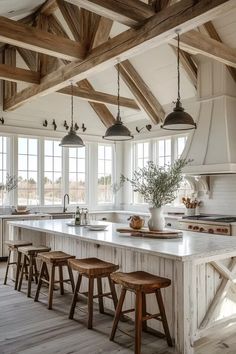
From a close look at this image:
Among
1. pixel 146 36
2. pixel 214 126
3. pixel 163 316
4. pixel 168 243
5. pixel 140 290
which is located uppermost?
pixel 146 36

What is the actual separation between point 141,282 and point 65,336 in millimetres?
963

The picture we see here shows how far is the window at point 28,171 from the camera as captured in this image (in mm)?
7574

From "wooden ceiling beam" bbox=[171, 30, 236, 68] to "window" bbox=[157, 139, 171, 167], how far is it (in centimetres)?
279

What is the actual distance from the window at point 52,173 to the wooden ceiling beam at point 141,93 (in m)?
2.13

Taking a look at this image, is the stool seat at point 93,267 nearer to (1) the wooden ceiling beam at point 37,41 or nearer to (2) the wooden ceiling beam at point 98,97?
(1) the wooden ceiling beam at point 37,41

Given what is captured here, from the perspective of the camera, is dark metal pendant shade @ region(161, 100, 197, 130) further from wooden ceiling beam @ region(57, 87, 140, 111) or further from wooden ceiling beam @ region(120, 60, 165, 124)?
wooden ceiling beam @ region(120, 60, 165, 124)

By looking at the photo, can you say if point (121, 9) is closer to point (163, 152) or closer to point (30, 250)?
point (30, 250)

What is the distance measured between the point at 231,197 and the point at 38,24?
187 inches

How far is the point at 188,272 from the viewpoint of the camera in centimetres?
289

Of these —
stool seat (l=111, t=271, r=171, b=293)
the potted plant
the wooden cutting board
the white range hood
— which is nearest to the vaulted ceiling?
the white range hood

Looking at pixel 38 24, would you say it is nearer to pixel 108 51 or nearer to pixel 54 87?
pixel 54 87

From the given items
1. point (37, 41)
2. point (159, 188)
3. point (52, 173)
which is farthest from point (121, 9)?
point (52, 173)

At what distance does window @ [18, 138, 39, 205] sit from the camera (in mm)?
7574

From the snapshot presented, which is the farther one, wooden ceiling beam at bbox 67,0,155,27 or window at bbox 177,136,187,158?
window at bbox 177,136,187,158
